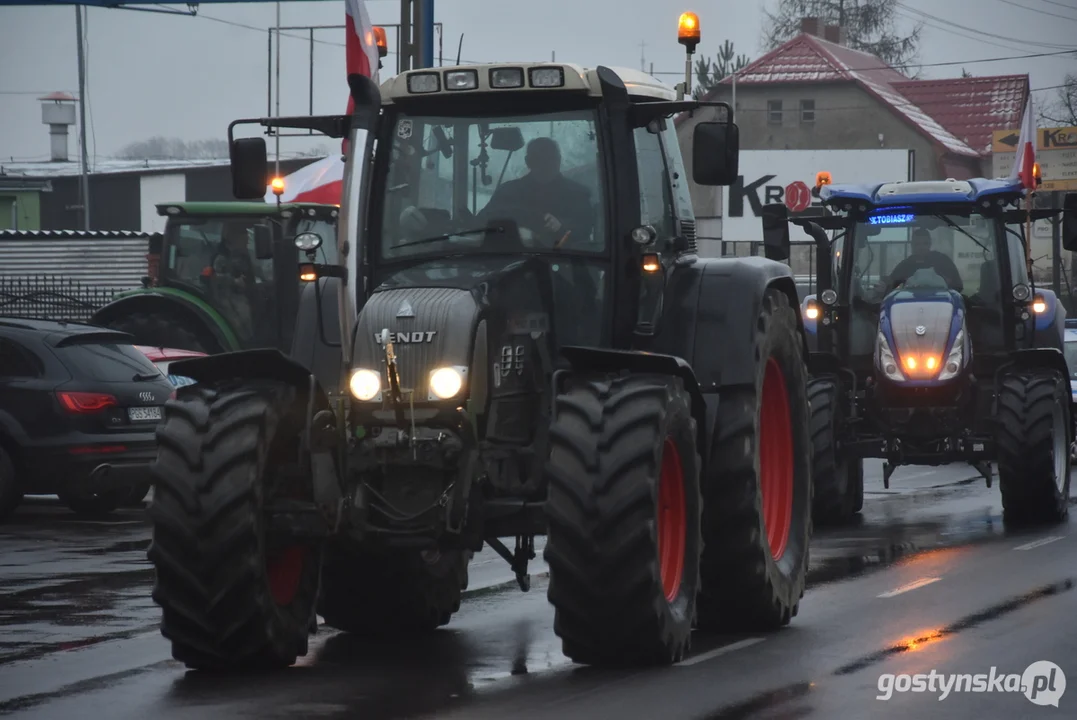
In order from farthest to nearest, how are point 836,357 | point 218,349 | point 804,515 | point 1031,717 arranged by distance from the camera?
1. point 218,349
2. point 836,357
3. point 804,515
4. point 1031,717

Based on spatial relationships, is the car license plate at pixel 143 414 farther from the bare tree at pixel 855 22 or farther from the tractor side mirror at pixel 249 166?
the bare tree at pixel 855 22

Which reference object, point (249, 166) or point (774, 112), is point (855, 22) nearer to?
point (774, 112)

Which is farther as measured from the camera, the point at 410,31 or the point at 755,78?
the point at 755,78

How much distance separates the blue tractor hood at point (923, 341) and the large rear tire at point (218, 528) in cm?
871

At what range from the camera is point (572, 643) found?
8.28 metres

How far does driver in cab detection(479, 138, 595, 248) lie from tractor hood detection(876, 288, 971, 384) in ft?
24.3

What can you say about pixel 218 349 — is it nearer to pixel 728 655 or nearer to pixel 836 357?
pixel 836 357

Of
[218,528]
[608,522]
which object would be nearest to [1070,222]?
[608,522]

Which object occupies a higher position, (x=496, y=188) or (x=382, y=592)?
(x=496, y=188)

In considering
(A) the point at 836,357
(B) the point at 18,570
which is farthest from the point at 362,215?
(A) the point at 836,357

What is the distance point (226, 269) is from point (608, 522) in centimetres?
1554

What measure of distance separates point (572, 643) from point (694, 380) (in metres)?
1.40

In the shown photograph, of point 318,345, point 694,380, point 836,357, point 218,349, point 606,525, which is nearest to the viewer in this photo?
point 606,525

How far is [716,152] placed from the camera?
9141 mm
